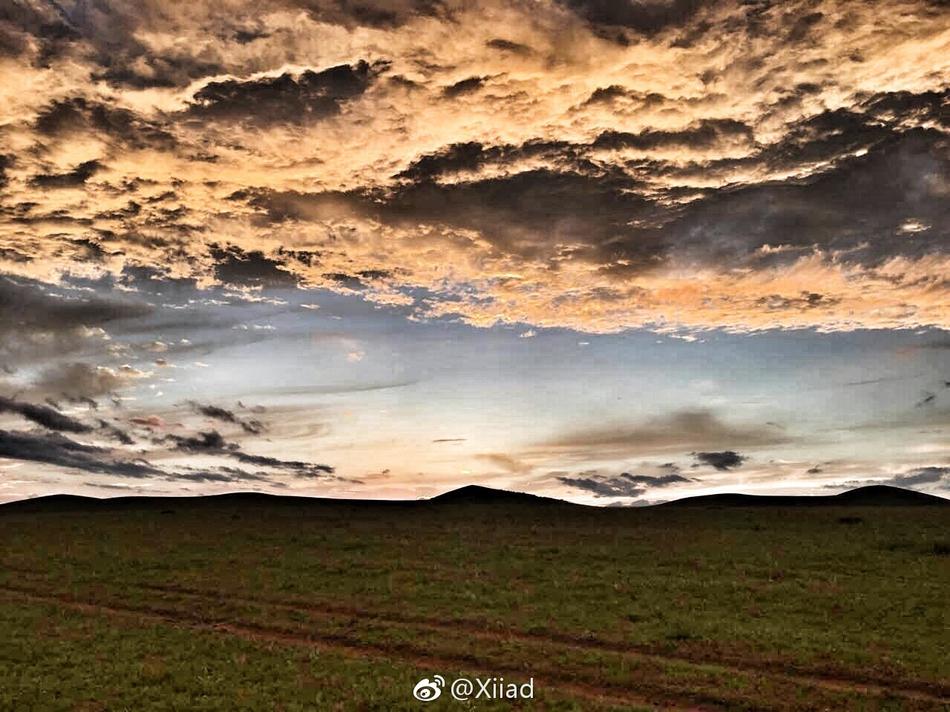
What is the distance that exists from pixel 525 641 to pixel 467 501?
3472 inches

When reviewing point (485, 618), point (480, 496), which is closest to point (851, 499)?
point (480, 496)

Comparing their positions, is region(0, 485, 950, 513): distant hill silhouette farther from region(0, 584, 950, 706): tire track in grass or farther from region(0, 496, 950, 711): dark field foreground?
region(0, 584, 950, 706): tire track in grass

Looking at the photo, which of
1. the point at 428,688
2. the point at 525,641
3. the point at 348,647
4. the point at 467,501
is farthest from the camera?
the point at 467,501

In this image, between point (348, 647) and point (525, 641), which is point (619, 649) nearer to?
point (525, 641)

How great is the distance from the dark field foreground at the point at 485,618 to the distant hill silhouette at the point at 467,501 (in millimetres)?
46526

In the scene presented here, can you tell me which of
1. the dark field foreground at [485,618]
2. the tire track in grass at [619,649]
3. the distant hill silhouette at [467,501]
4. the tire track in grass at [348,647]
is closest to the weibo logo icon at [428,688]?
the dark field foreground at [485,618]

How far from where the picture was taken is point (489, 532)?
227 feet

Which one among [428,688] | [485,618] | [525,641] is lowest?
[428,688]

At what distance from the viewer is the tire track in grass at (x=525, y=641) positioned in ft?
81.9

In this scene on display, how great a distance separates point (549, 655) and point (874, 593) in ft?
69.5

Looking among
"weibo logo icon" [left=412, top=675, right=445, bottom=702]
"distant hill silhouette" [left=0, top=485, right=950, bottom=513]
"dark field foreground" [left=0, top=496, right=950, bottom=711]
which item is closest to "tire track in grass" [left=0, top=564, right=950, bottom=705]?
"dark field foreground" [left=0, top=496, right=950, bottom=711]

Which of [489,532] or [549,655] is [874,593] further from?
[489,532]

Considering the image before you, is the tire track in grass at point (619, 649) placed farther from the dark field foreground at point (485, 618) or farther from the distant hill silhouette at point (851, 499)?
the distant hill silhouette at point (851, 499)

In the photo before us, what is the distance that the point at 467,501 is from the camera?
118562 millimetres
